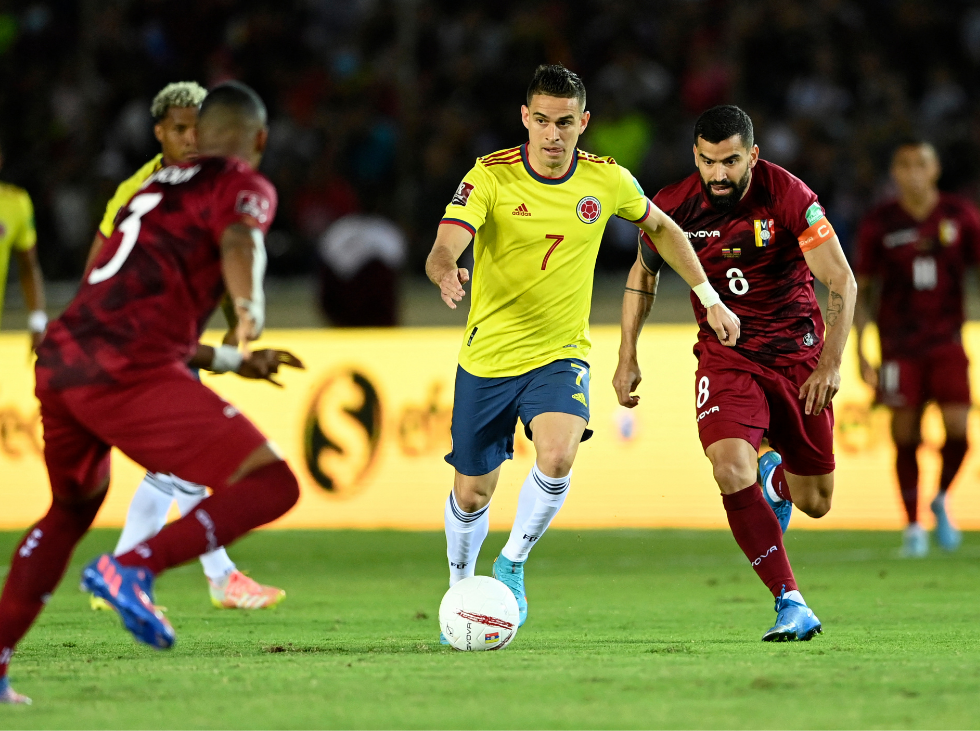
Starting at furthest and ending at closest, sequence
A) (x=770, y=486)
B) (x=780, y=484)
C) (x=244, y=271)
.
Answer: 1. (x=770, y=486)
2. (x=780, y=484)
3. (x=244, y=271)

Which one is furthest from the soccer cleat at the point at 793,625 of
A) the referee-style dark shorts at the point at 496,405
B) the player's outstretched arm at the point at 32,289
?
the player's outstretched arm at the point at 32,289

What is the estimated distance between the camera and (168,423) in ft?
15.3

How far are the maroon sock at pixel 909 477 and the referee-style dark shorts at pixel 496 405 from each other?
5008 mm

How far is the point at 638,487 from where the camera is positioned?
12359 millimetres

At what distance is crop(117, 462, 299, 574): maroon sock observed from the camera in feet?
15.4

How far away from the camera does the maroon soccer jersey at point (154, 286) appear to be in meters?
4.72

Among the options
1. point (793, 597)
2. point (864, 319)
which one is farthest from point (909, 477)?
point (793, 597)

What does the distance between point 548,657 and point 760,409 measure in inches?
70.2

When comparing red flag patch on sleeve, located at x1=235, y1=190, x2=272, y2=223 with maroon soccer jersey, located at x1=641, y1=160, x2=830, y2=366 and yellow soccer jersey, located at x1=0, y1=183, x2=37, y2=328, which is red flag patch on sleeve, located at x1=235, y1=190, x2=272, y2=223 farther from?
yellow soccer jersey, located at x1=0, y1=183, x2=37, y2=328

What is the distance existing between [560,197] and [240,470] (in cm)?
254

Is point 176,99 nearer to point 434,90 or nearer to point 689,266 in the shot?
point 689,266

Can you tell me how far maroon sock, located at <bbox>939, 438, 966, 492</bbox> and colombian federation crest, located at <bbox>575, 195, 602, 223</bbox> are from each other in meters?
5.43

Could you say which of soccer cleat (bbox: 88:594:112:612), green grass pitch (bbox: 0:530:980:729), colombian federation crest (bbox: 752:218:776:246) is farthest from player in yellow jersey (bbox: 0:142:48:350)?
colombian federation crest (bbox: 752:218:776:246)

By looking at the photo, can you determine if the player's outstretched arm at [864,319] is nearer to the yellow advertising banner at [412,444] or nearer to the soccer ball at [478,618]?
the yellow advertising banner at [412,444]
